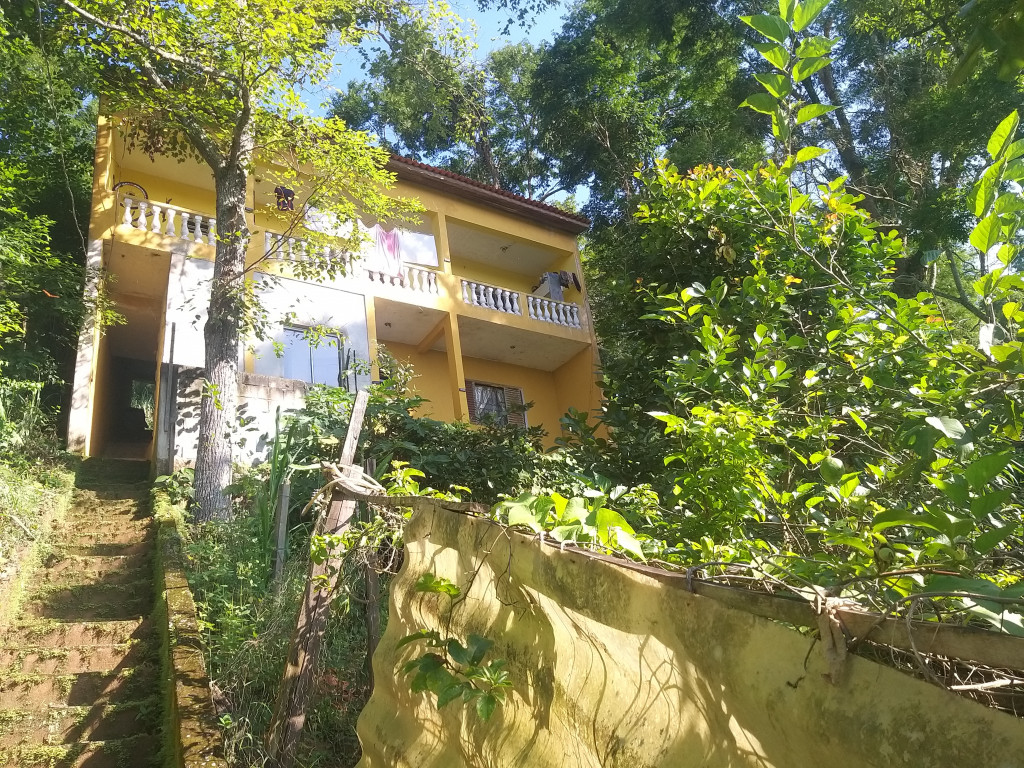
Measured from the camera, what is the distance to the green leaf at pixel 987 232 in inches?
57.5

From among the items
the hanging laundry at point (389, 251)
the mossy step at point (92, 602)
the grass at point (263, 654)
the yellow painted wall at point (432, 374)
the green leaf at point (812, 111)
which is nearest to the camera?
the green leaf at point (812, 111)

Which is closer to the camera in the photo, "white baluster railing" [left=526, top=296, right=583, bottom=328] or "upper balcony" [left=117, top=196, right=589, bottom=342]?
"upper balcony" [left=117, top=196, right=589, bottom=342]

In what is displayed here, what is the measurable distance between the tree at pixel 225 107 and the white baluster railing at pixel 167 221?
139 centimetres

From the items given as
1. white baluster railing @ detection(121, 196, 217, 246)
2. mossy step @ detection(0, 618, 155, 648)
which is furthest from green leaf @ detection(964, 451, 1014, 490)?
white baluster railing @ detection(121, 196, 217, 246)

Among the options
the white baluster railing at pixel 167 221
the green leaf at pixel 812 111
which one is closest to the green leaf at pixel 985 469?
the green leaf at pixel 812 111

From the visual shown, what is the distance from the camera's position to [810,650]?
1084 millimetres

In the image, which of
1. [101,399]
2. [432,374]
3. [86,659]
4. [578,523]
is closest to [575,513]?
[578,523]

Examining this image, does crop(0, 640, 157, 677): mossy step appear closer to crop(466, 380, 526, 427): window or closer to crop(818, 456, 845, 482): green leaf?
crop(818, 456, 845, 482): green leaf

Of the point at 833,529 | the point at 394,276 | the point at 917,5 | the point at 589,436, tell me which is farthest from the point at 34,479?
the point at 917,5

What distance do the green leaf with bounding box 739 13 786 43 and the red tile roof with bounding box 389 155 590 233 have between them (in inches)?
487

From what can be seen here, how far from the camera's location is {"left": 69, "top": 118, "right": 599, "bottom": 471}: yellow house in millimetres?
9547

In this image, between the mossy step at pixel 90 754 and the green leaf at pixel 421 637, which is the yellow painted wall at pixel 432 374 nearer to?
the mossy step at pixel 90 754

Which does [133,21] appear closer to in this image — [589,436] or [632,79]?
[589,436]

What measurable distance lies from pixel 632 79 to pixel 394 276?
854 cm
